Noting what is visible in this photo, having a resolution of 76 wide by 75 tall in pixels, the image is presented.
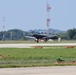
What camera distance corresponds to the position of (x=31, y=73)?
49.7ft

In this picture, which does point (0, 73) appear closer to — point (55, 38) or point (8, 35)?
point (55, 38)

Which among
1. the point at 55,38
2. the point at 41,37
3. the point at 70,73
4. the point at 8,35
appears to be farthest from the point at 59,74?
the point at 8,35

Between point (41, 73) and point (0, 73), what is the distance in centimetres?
182

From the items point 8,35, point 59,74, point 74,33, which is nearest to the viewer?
point 59,74

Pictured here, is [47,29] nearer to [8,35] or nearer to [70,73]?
[8,35]

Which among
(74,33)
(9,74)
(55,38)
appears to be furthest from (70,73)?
(74,33)

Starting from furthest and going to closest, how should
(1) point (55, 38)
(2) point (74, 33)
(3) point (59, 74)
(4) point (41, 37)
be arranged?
1. (2) point (74, 33)
2. (1) point (55, 38)
3. (4) point (41, 37)
4. (3) point (59, 74)

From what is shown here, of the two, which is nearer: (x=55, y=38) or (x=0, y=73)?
(x=0, y=73)

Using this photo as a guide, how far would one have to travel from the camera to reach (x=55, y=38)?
380 ft
